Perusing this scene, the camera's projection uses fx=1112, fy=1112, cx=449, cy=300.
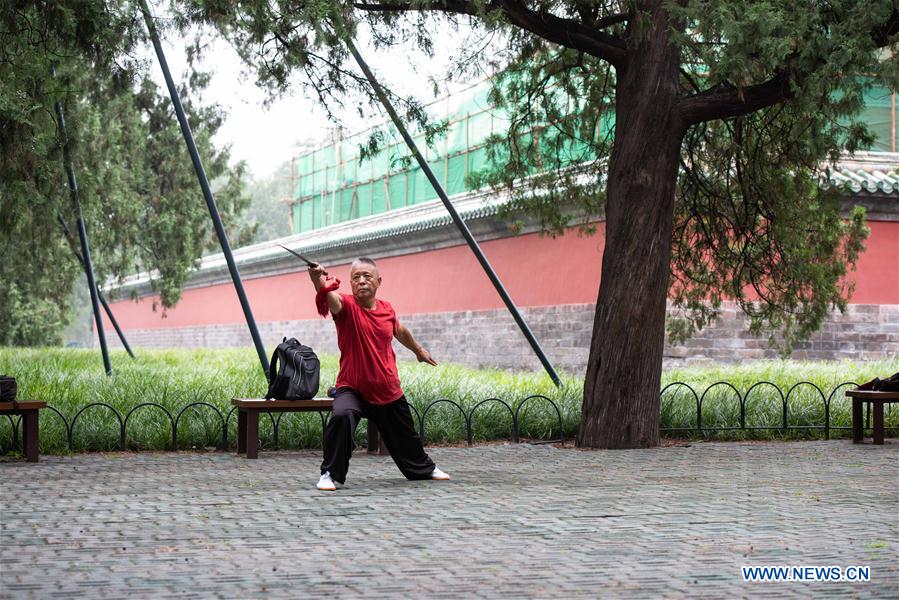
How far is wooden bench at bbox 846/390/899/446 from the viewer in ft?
34.8

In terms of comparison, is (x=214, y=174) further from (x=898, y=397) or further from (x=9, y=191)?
(x=898, y=397)

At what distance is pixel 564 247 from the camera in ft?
62.2

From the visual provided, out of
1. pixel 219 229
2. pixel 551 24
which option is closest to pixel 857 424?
A: pixel 551 24

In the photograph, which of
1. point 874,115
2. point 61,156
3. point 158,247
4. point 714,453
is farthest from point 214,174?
point 714,453

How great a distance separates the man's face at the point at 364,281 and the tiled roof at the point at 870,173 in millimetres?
9699

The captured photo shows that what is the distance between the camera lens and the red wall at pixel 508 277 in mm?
17766

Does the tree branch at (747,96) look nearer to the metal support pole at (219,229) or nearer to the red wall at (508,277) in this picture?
the metal support pole at (219,229)

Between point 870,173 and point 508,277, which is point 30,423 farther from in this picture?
point 870,173

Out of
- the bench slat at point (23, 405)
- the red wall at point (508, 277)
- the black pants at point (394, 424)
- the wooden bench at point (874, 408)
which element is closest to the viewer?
the black pants at point (394, 424)

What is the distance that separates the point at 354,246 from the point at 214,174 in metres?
4.53

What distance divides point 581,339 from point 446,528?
12553mm

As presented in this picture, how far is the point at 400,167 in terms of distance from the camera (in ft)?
95.7

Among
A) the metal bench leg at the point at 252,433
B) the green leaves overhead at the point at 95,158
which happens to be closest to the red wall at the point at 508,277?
the green leaves overhead at the point at 95,158

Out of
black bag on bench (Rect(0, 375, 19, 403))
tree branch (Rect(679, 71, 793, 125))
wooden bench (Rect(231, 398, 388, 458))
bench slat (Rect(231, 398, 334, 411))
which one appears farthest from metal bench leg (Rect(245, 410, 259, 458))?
tree branch (Rect(679, 71, 793, 125))
